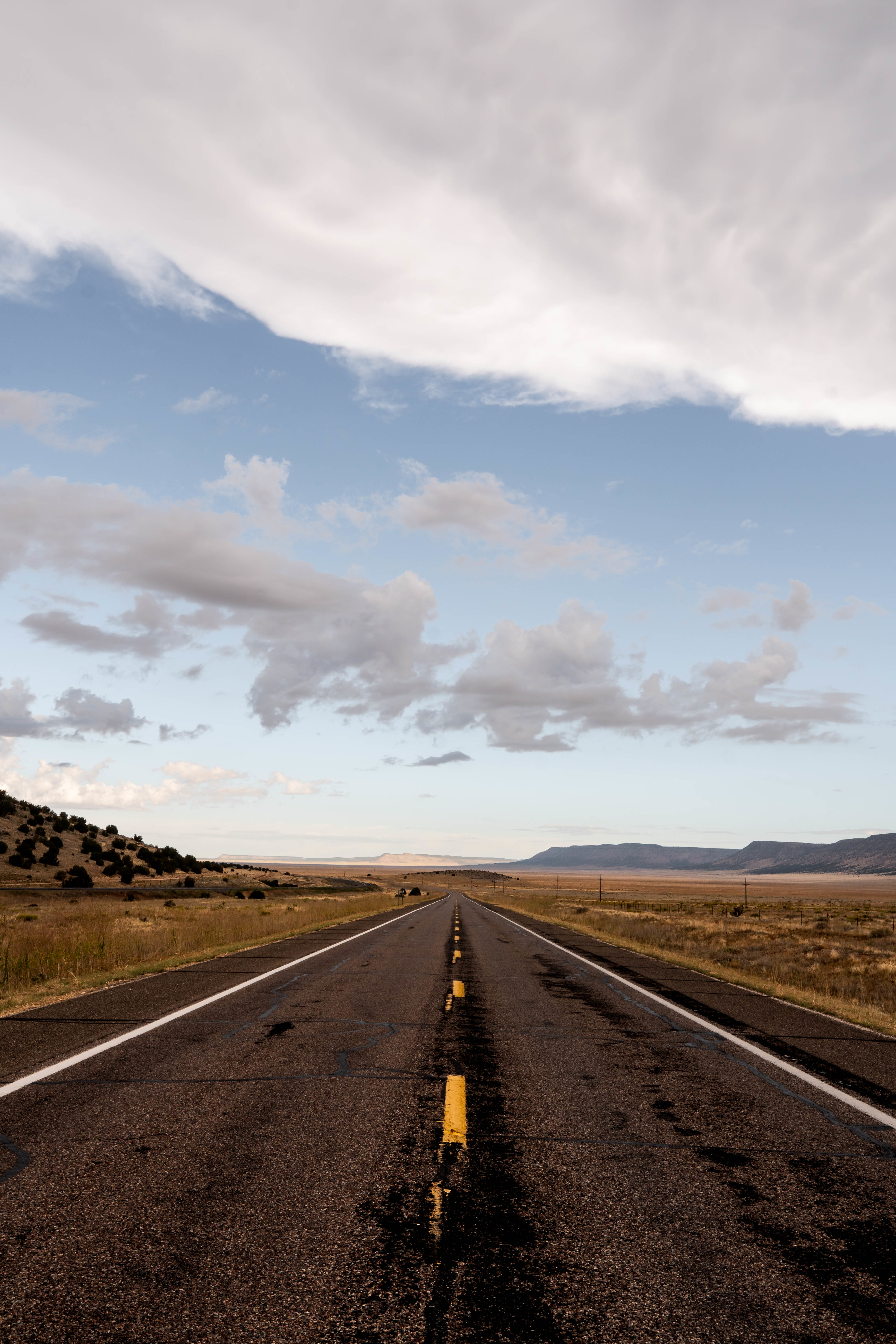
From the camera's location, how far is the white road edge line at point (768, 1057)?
6777 mm

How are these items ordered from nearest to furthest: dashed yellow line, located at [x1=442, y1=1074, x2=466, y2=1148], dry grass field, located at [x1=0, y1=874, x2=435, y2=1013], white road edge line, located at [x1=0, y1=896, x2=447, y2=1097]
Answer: dashed yellow line, located at [x1=442, y1=1074, x2=466, y2=1148] → white road edge line, located at [x1=0, y1=896, x2=447, y2=1097] → dry grass field, located at [x1=0, y1=874, x2=435, y2=1013]

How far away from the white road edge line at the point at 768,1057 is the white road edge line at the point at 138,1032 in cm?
666

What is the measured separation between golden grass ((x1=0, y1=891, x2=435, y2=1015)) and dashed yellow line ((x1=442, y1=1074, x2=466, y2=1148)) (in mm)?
6805

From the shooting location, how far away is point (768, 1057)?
28.6 feet

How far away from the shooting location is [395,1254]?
3.94 m

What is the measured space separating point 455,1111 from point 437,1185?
63.8 inches

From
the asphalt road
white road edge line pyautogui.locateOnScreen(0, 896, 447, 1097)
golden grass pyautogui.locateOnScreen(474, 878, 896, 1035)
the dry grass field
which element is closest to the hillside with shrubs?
the dry grass field

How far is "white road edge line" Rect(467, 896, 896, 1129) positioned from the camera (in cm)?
678

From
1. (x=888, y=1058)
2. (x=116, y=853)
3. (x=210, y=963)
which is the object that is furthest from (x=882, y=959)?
(x=116, y=853)

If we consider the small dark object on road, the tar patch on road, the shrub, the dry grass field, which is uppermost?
the tar patch on road

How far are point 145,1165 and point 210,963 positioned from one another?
12.4 meters

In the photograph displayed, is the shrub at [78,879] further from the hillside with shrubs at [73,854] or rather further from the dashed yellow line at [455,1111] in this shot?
the dashed yellow line at [455,1111]

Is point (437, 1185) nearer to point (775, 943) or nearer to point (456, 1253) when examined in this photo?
point (456, 1253)

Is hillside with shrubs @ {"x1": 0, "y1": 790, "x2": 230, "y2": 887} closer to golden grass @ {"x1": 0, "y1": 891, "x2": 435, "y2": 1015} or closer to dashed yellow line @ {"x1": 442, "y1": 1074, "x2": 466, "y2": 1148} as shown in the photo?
golden grass @ {"x1": 0, "y1": 891, "x2": 435, "y2": 1015}
